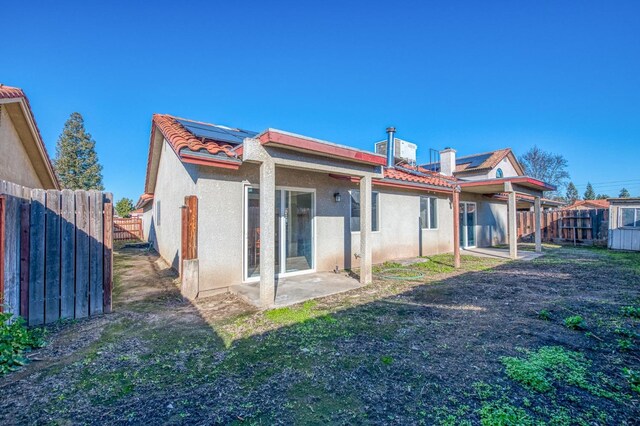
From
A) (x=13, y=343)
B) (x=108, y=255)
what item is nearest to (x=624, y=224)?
(x=108, y=255)

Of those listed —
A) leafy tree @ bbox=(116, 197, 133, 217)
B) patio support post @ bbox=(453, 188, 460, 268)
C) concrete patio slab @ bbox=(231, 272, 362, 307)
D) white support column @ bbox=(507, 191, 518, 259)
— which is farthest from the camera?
leafy tree @ bbox=(116, 197, 133, 217)

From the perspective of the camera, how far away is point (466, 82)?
14.5m

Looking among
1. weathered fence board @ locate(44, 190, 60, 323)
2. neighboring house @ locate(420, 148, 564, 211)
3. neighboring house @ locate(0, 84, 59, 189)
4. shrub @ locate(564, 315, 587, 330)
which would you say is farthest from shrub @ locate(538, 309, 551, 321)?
neighboring house @ locate(420, 148, 564, 211)

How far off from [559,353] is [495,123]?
21571mm

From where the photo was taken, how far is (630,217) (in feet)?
44.8

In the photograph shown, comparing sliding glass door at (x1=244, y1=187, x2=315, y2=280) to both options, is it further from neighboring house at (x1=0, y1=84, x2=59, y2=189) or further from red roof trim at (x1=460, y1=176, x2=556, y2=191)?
red roof trim at (x1=460, y1=176, x2=556, y2=191)

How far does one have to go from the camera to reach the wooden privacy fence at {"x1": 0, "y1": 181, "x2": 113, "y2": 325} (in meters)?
3.76

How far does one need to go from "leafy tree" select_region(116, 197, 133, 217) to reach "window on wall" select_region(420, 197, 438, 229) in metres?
29.8

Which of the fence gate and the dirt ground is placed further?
the fence gate

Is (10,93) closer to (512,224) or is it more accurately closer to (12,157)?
(12,157)

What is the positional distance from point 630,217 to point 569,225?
126 inches

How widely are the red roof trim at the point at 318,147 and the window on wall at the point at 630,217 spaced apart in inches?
605

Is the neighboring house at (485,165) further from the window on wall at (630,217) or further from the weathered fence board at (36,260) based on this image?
the weathered fence board at (36,260)

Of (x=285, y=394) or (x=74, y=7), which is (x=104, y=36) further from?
(x=285, y=394)
